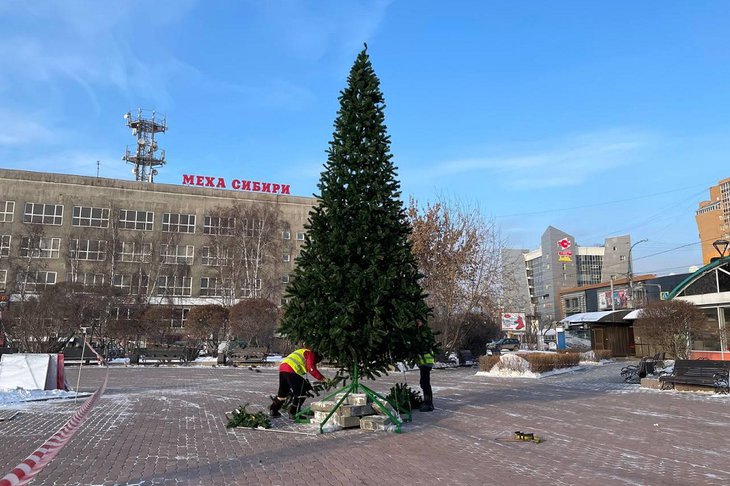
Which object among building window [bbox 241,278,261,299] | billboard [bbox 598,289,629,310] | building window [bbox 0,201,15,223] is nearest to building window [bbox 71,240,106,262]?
building window [bbox 0,201,15,223]

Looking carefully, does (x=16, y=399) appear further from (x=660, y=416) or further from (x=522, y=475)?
(x=660, y=416)

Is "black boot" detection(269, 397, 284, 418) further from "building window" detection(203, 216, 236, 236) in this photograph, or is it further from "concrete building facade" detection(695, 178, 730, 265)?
"concrete building facade" detection(695, 178, 730, 265)

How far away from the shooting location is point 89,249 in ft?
191

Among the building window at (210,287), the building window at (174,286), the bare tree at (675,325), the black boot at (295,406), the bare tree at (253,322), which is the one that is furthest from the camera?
the building window at (210,287)

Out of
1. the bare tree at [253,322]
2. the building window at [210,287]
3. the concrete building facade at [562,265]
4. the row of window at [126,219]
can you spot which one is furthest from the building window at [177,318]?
the concrete building facade at [562,265]

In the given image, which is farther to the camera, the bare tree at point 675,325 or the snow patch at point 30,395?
the bare tree at point 675,325

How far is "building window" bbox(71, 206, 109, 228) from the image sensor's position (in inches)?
2317

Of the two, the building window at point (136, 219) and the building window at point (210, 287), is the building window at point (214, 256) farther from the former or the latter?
the building window at point (136, 219)

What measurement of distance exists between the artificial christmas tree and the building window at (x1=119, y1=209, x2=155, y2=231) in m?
55.6

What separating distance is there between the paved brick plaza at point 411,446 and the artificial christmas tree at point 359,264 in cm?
150

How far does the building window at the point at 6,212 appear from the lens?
57.0 meters

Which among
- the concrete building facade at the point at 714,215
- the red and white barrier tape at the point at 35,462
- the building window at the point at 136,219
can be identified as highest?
the concrete building facade at the point at 714,215

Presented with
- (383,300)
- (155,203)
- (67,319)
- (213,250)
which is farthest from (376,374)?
(155,203)

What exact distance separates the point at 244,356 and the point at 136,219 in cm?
3707
